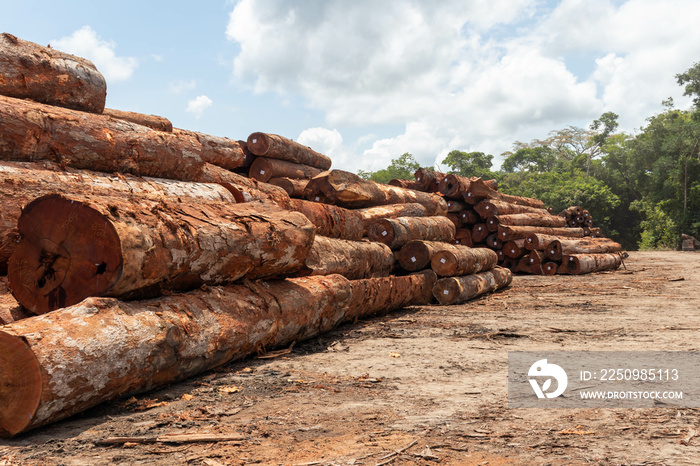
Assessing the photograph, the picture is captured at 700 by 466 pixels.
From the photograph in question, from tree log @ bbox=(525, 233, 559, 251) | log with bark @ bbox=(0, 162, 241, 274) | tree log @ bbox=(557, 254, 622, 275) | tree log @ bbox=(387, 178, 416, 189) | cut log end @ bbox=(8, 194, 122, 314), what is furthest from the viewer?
tree log @ bbox=(525, 233, 559, 251)

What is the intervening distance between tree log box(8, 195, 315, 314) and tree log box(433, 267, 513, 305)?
5.82 m

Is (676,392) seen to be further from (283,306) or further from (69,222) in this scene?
(69,222)

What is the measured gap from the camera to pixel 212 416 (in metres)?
3.63

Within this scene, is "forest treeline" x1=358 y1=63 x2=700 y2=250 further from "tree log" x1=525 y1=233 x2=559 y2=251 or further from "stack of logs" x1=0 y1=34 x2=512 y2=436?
"stack of logs" x1=0 y1=34 x2=512 y2=436

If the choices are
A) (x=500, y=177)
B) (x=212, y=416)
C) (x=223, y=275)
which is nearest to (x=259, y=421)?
(x=212, y=416)

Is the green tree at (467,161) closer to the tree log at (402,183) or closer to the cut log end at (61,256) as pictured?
the tree log at (402,183)

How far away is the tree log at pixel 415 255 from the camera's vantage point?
32.4 feet

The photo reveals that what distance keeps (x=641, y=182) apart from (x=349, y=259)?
3743 centimetres

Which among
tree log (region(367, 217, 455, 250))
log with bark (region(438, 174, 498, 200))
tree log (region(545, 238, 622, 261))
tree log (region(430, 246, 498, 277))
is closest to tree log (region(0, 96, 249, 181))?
tree log (region(367, 217, 455, 250))

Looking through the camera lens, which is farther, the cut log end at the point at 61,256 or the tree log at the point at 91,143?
the tree log at the point at 91,143

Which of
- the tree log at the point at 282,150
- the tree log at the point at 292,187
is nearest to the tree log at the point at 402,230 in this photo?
the tree log at the point at 292,187

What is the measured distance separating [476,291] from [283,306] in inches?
247

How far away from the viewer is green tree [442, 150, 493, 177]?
182 ft

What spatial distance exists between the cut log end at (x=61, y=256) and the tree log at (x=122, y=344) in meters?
0.34
